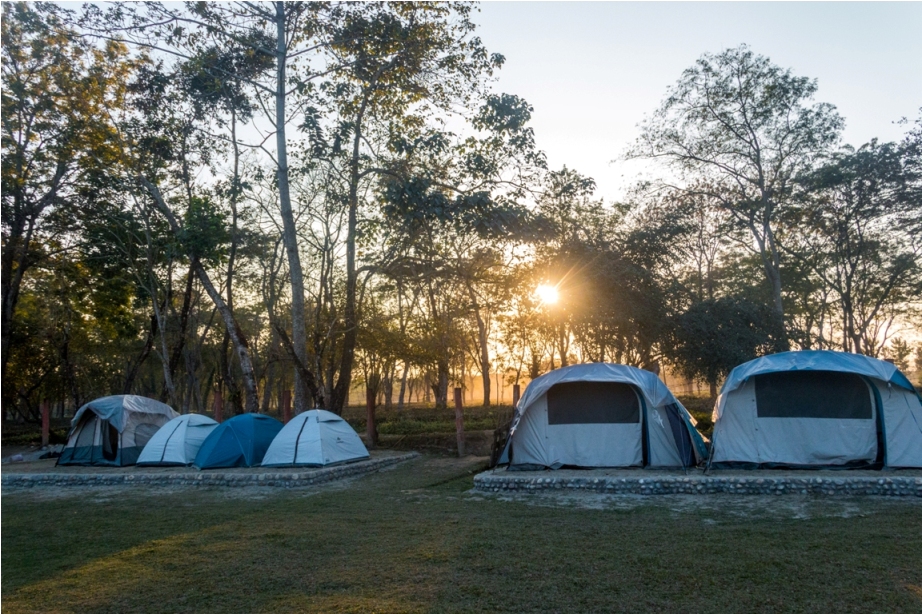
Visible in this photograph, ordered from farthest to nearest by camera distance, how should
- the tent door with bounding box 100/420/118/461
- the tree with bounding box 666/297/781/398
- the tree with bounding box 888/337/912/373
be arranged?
1. the tree with bounding box 888/337/912/373
2. the tree with bounding box 666/297/781/398
3. the tent door with bounding box 100/420/118/461

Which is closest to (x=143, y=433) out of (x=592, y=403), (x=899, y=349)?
(x=592, y=403)

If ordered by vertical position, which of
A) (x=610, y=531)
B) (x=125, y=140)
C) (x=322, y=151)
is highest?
(x=125, y=140)

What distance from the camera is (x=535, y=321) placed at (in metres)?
19.2

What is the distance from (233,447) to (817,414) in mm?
10848

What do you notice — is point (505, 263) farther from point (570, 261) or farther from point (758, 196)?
point (758, 196)

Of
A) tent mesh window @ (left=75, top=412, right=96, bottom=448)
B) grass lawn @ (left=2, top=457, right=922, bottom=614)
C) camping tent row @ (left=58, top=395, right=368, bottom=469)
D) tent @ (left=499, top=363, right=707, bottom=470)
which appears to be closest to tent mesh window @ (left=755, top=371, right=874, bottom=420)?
tent @ (left=499, top=363, right=707, bottom=470)

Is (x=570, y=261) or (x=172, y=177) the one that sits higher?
(x=172, y=177)

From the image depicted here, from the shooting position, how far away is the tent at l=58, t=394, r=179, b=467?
15.6 m

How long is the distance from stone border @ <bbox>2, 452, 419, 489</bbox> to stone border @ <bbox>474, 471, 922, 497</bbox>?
323 centimetres

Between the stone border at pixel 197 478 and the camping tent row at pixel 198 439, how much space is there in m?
0.48

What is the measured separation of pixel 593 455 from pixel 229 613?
833 centimetres

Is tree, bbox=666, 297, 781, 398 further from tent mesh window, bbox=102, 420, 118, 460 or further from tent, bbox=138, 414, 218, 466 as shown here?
tent mesh window, bbox=102, 420, 118, 460

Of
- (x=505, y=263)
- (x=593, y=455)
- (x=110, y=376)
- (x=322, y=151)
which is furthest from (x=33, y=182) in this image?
(x=110, y=376)

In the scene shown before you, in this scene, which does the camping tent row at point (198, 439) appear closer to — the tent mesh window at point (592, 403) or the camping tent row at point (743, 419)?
the camping tent row at point (743, 419)
